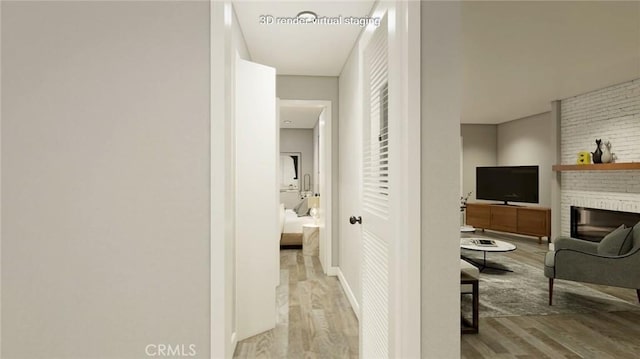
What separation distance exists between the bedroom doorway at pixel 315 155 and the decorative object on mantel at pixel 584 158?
13.6 ft

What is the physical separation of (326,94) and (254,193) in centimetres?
224

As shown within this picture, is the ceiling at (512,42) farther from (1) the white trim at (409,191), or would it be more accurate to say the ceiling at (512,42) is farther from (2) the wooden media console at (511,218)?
(2) the wooden media console at (511,218)

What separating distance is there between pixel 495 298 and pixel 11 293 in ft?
12.6

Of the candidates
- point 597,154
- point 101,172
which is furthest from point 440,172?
point 597,154

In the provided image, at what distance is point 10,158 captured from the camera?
1.44 metres

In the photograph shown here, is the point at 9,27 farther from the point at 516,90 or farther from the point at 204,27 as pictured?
the point at 516,90

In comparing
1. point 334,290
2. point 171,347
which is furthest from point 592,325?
point 171,347

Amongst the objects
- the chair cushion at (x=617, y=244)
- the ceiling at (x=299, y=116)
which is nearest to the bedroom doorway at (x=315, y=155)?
the ceiling at (x=299, y=116)

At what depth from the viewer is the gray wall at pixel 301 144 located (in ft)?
31.1

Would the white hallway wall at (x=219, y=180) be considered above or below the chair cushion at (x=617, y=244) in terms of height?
above

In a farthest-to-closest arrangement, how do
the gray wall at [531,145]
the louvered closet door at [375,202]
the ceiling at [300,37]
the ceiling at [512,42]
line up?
the gray wall at [531,145] → the ceiling at [512,42] → the ceiling at [300,37] → the louvered closet door at [375,202]

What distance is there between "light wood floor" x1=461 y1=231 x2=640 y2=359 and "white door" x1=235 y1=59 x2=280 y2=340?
5.04ft

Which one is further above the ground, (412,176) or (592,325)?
(412,176)

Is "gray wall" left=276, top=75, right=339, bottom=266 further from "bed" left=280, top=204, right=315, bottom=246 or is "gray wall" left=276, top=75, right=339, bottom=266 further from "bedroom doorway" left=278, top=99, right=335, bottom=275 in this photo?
"bed" left=280, top=204, right=315, bottom=246
